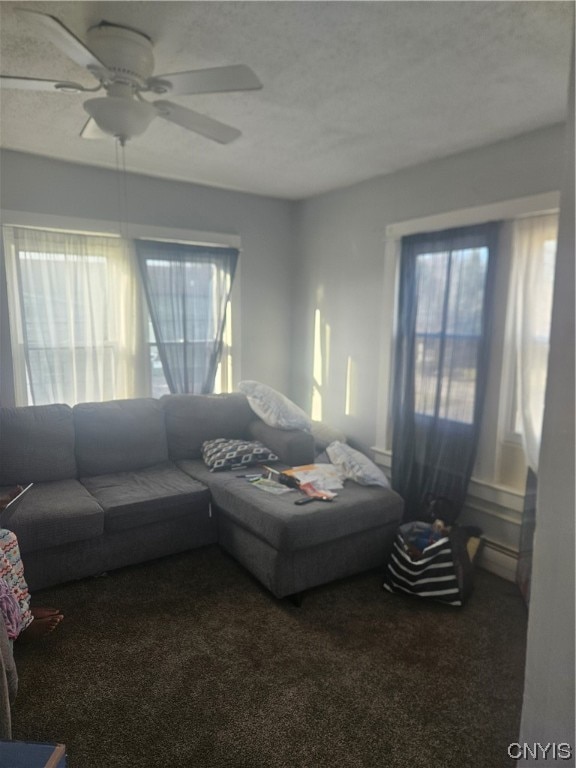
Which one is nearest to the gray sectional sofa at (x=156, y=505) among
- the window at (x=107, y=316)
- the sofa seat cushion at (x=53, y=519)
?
the sofa seat cushion at (x=53, y=519)

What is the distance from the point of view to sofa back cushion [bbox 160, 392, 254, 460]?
3545 millimetres

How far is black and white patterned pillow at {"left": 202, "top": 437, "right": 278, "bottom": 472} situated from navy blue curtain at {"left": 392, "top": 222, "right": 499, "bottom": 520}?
1008mm

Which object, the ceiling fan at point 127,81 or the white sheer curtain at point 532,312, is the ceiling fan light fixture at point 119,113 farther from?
the white sheer curtain at point 532,312

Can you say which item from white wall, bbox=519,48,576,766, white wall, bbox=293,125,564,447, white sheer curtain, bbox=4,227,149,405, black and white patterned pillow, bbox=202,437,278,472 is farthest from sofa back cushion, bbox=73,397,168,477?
white wall, bbox=519,48,576,766

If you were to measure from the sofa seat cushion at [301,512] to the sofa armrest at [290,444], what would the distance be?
49 cm

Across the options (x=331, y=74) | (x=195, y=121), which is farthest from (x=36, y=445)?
(x=331, y=74)

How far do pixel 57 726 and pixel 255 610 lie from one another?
1.00 metres

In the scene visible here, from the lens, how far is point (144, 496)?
2836 mm

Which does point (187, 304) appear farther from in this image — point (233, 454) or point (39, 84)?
point (39, 84)

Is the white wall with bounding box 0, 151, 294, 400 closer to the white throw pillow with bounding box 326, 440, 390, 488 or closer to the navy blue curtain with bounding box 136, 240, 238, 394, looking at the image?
the navy blue curtain with bounding box 136, 240, 238, 394

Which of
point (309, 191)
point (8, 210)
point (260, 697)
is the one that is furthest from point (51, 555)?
point (309, 191)

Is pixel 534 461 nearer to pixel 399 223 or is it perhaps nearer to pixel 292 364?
pixel 399 223

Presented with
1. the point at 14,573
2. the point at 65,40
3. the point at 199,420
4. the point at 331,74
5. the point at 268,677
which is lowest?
the point at 268,677

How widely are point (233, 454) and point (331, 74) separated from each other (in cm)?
226
